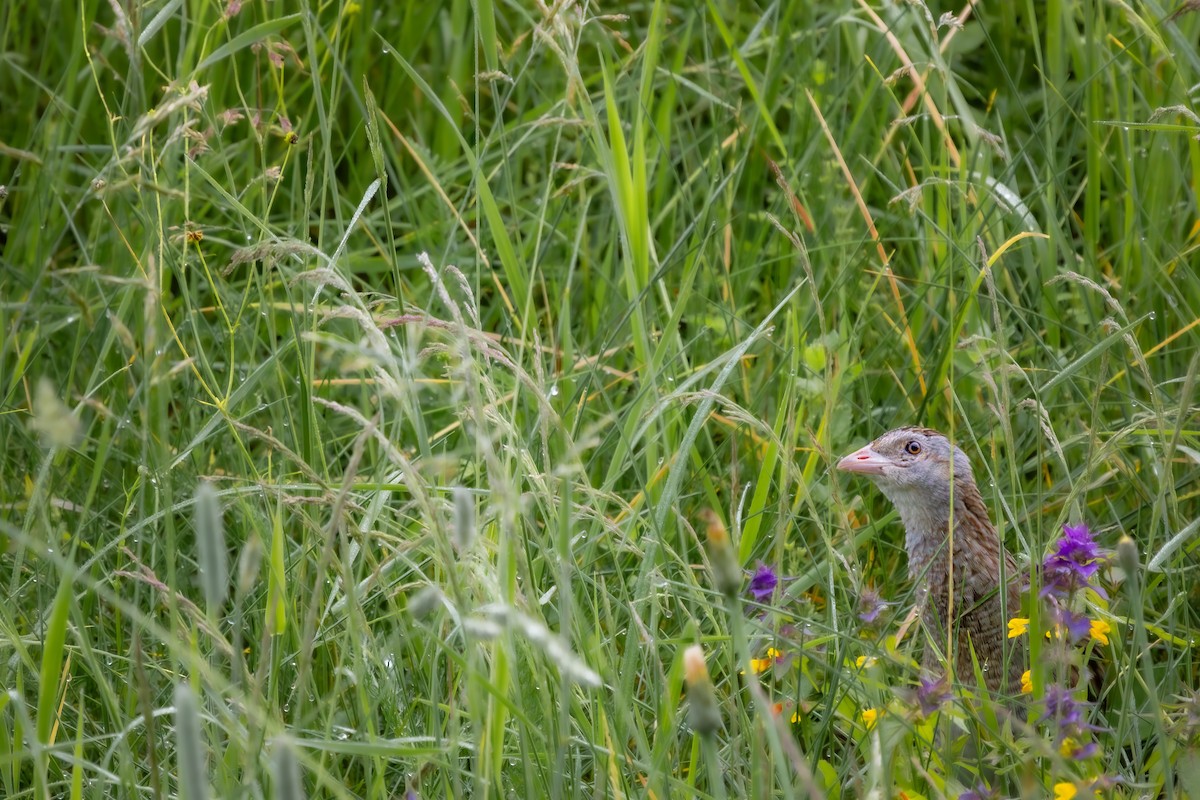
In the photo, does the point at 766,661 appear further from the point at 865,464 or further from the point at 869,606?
the point at 865,464

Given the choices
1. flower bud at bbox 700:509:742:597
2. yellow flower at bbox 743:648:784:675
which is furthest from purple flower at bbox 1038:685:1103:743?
flower bud at bbox 700:509:742:597

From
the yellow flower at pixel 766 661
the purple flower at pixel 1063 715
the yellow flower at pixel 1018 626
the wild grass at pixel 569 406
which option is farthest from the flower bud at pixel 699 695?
the yellow flower at pixel 1018 626

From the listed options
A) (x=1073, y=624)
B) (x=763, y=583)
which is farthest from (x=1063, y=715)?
(x=763, y=583)

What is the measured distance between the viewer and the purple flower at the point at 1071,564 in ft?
8.07

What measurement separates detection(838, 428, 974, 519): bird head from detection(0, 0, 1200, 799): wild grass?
130 mm

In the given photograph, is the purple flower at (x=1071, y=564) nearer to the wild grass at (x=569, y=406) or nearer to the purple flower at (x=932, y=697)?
the wild grass at (x=569, y=406)

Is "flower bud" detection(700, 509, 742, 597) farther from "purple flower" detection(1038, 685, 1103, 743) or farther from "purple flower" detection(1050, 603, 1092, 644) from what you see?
"purple flower" detection(1050, 603, 1092, 644)

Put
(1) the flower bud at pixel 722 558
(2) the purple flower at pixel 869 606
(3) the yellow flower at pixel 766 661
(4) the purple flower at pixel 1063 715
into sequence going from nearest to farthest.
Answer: (1) the flower bud at pixel 722 558, (4) the purple flower at pixel 1063 715, (2) the purple flower at pixel 869 606, (3) the yellow flower at pixel 766 661

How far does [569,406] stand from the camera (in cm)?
300

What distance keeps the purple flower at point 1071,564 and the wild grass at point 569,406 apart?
0.24ft

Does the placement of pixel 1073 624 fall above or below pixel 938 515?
above

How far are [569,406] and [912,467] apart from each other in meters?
0.85

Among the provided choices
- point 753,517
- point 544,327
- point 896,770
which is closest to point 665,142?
point 544,327

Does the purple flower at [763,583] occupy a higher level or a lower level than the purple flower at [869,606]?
lower
